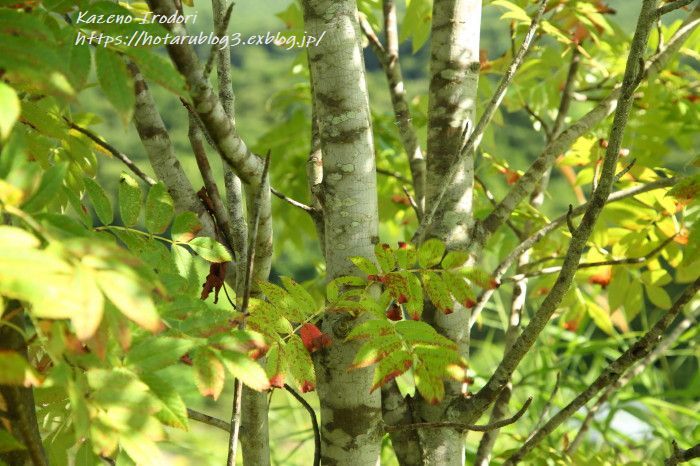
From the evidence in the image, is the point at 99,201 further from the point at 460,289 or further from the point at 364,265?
the point at 460,289

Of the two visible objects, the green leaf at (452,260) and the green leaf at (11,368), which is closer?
the green leaf at (11,368)

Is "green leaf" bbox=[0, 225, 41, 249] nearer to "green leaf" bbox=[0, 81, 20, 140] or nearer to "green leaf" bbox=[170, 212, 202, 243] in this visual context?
"green leaf" bbox=[0, 81, 20, 140]

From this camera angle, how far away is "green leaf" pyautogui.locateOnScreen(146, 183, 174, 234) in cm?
97

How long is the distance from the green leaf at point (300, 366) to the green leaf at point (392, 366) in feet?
0.28

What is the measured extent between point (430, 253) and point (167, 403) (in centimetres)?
42

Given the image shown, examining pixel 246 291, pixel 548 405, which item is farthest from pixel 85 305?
pixel 548 405

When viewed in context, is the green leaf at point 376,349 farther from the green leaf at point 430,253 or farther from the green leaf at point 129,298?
the green leaf at point 129,298

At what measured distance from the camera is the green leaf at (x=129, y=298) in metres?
0.54

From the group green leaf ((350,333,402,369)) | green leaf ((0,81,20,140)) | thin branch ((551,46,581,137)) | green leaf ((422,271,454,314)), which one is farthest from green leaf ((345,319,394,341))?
thin branch ((551,46,581,137))

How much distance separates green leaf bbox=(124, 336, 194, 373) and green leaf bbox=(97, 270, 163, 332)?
15cm

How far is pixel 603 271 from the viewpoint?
157 centimetres

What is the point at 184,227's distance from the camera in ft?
3.24

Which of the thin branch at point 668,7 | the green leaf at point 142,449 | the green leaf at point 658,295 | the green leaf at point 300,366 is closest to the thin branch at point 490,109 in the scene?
the thin branch at point 668,7

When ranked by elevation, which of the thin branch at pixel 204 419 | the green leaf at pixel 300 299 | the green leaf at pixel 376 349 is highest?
the green leaf at pixel 300 299
